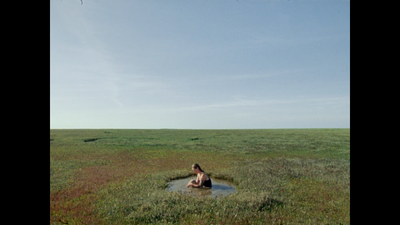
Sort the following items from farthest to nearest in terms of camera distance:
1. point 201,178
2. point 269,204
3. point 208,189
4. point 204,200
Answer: point 201,178
point 208,189
point 204,200
point 269,204

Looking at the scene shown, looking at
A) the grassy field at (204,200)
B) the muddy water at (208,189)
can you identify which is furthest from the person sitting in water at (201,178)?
the grassy field at (204,200)

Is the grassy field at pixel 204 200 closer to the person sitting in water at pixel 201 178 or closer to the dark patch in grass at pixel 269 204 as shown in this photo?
the dark patch in grass at pixel 269 204

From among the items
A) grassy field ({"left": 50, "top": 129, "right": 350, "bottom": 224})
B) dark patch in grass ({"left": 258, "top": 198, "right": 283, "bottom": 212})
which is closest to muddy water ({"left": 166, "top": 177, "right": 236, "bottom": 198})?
A: grassy field ({"left": 50, "top": 129, "right": 350, "bottom": 224})

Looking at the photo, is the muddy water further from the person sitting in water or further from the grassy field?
the grassy field

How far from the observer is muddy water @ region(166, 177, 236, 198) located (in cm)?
1184

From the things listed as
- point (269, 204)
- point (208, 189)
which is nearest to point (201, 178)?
point (208, 189)

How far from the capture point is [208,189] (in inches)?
494

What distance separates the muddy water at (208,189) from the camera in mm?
11841

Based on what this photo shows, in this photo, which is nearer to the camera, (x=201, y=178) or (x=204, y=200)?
(x=204, y=200)

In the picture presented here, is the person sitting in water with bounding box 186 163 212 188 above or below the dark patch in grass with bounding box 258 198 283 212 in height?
above

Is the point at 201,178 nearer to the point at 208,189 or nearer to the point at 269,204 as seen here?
the point at 208,189
